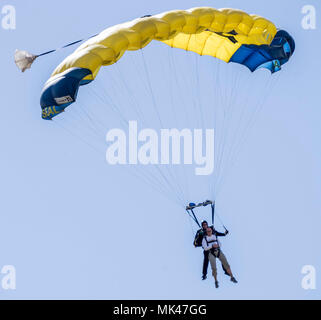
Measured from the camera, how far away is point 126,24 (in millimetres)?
23797

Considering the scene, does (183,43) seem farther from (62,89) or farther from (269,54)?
(62,89)

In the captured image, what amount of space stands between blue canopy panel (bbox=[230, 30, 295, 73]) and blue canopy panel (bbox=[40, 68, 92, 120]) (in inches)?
186

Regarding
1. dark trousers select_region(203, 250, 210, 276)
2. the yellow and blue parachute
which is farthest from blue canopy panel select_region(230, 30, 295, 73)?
dark trousers select_region(203, 250, 210, 276)

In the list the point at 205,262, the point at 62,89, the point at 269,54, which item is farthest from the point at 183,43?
the point at 205,262

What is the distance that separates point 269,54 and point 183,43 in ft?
6.52

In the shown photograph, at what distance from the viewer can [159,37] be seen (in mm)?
23781

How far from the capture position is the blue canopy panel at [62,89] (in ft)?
74.5
